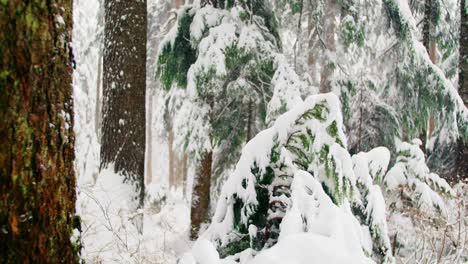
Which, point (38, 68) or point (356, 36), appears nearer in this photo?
point (38, 68)

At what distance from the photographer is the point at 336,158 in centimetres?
238

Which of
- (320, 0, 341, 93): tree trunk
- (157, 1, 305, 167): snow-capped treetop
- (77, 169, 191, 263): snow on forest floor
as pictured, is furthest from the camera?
(320, 0, 341, 93): tree trunk

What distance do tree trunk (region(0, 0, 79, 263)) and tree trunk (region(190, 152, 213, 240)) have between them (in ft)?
21.1

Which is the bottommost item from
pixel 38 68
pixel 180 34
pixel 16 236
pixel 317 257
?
pixel 317 257

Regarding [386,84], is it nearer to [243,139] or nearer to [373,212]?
[243,139]

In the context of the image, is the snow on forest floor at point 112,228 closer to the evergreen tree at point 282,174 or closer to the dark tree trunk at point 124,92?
the dark tree trunk at point 124,92

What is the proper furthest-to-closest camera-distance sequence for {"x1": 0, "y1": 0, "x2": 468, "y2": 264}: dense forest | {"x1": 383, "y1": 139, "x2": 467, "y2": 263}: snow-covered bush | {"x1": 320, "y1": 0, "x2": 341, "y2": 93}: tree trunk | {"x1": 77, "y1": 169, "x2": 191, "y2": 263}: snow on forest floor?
{"x1": 320, "y1": 0, "x2": 341, "y2": 93}: tree trunk → {"x1": 383, "y1": 139, "x2": 467, "y2": 263}: snow-covered bush → {"x1": 77, "y1": 169, "x2": 191, "y2": 263}: snow on forest floor → {"x1": 0, "y1": 0, "x2": 468, "y2": 264}: dense forest

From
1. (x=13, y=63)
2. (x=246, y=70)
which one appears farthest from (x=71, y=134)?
(x=246, y=70)

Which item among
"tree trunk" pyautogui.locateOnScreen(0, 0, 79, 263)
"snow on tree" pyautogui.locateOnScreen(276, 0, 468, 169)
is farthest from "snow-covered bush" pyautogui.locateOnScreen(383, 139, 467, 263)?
"tree trunk" pyautogui.locateOnScreen(0, 0, 79, 263)

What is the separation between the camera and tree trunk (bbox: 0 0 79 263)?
126cm

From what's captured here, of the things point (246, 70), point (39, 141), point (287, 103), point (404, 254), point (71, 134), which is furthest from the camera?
point (246, 70)

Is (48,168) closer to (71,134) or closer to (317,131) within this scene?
(71,134)

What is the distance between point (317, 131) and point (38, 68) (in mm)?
1545

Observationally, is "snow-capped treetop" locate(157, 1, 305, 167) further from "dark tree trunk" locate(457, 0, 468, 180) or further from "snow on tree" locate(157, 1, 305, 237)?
"dark tree trunk" locate(457, 0, 468, 180)
